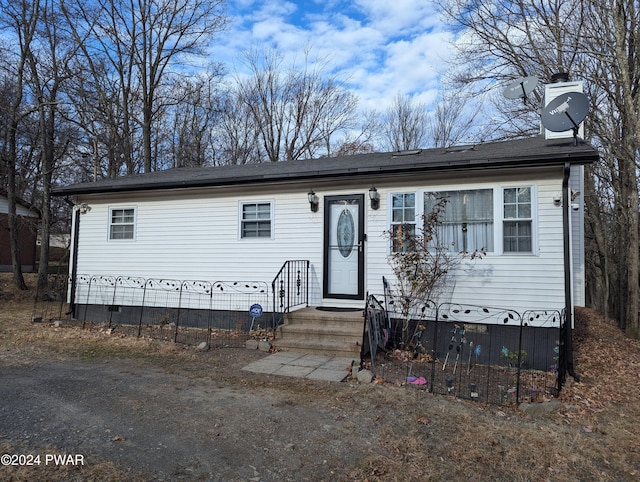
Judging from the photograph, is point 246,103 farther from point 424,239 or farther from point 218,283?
point 424,239

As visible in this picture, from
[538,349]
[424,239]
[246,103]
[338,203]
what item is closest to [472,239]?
[424,239]

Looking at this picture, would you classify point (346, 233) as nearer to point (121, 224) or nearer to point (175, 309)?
point (175, 309)

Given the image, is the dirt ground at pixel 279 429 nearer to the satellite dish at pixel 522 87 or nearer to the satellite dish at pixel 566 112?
the satellite dish at pixel 566 112

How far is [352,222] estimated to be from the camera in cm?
773

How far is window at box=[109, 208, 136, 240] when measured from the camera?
9461 millimetres

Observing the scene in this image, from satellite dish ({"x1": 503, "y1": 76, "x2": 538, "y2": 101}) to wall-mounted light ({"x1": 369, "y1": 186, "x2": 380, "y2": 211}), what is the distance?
12.3ft

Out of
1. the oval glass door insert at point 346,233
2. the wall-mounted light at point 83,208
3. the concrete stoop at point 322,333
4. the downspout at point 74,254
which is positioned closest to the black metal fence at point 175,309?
the downspout at point 74,254

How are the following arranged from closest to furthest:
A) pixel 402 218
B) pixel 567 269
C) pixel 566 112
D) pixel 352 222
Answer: pixel 567 269, pixel 566 112, pixel 402 218, pixel 352 222

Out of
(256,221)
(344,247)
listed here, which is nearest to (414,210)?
(344,247)

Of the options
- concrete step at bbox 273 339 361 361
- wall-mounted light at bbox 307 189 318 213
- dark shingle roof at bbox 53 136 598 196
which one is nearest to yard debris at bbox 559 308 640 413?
concrete step at bbox 273 339 361 361

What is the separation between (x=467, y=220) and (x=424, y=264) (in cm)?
104

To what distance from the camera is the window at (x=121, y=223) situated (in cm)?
946

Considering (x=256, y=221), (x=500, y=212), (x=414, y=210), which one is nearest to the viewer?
(x=500, y=212)

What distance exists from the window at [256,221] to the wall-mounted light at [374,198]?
2113mm
